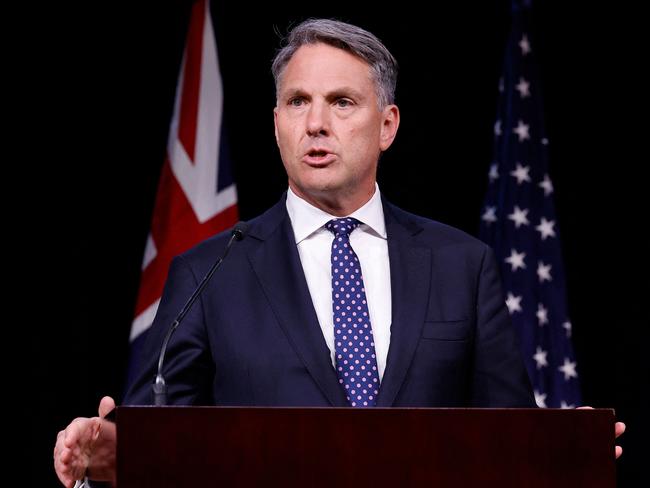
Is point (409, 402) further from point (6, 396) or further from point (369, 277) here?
point (6, 396)

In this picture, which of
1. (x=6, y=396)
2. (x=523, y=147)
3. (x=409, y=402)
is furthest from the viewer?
(x=523, y=147)

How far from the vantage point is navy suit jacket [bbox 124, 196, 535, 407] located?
1981 millimetres

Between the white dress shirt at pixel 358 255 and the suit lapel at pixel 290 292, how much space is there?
0.04 metres

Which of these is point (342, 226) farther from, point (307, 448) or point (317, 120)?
point (307, 448)

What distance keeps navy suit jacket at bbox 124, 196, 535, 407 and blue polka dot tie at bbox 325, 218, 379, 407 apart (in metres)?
0.04

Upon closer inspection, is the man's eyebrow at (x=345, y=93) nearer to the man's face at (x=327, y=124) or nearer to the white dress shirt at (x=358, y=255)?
the man's face at (x=327, y=124)

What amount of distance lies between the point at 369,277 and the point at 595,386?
90.2 inches

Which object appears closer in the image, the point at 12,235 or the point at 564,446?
the point at 564,446

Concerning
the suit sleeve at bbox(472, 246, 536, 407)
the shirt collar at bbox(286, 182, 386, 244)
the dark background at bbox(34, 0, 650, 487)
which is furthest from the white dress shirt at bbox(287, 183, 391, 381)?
the dark background at bbox(34, 0, 650, 487)

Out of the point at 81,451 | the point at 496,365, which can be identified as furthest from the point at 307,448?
the point at 496,365

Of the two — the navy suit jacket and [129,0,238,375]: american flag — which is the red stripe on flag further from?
the navy suit jacket

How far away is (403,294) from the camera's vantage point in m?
2.12

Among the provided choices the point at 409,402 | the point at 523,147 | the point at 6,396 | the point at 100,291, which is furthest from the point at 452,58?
the point at 409,402

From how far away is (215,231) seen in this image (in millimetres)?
3938
